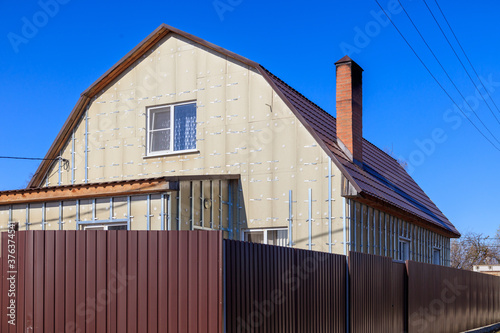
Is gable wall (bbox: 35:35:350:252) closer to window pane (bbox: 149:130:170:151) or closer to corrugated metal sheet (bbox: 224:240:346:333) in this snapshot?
window pane (bbox: 149:130:170:151)

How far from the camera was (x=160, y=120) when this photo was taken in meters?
16.2

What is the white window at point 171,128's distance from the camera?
1583 cm

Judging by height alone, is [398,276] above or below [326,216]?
below

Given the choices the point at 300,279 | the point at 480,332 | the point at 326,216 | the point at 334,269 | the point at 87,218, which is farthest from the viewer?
the point at 480,332

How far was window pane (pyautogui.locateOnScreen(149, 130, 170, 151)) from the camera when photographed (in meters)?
16.0

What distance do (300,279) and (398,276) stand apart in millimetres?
5063

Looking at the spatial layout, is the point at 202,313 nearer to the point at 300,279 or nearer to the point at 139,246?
the point at 139,246

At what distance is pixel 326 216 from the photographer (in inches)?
547

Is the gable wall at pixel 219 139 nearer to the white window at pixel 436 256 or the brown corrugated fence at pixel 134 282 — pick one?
the brown corrugated fence at pixel 134 282

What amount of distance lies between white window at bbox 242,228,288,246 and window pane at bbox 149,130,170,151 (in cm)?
312

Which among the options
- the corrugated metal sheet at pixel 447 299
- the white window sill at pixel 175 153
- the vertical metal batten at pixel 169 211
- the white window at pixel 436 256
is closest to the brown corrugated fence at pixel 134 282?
the vertical metal batten at pixel 169 211

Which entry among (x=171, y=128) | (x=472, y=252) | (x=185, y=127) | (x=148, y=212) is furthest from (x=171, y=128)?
(x=472, y=252)

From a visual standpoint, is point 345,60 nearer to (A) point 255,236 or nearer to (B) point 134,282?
(A) point 255,236

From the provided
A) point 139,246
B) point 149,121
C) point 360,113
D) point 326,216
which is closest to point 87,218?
point 149,121
